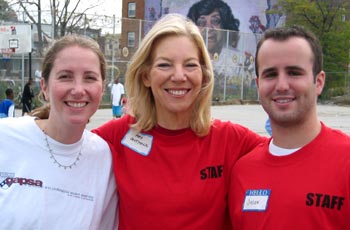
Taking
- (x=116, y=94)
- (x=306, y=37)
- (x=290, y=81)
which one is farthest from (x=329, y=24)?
(x=290, y=81)

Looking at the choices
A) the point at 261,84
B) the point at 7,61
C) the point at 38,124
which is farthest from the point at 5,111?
the point at 7,61

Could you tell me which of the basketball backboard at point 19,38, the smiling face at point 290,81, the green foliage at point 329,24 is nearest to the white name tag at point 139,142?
the smiling face at point 290,81

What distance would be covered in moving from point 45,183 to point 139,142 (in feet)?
2.20

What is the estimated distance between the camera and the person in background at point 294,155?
2.29 m

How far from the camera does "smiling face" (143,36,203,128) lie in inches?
120

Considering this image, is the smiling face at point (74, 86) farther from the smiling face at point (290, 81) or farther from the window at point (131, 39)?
the window at point (131, 39)

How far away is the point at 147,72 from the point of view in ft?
10.6

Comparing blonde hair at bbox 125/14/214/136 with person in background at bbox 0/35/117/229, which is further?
blonde hair at bbox 125/14/214/136

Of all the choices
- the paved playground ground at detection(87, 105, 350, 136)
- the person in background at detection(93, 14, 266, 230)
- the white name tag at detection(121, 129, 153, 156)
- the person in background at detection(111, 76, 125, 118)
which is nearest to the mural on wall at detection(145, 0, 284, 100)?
the paved playground ground at detection(87, 105, 350, 136)

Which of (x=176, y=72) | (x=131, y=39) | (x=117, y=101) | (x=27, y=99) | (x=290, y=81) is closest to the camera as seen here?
(x=290, y=81)

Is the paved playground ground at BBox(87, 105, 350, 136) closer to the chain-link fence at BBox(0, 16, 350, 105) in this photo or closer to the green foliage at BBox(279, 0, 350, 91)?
the chain-link fence at BBox(0, 16, 350, 105)

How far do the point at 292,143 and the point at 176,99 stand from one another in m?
0.82

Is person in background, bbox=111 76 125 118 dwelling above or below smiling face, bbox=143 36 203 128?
below

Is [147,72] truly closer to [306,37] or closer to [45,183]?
[45,183]
